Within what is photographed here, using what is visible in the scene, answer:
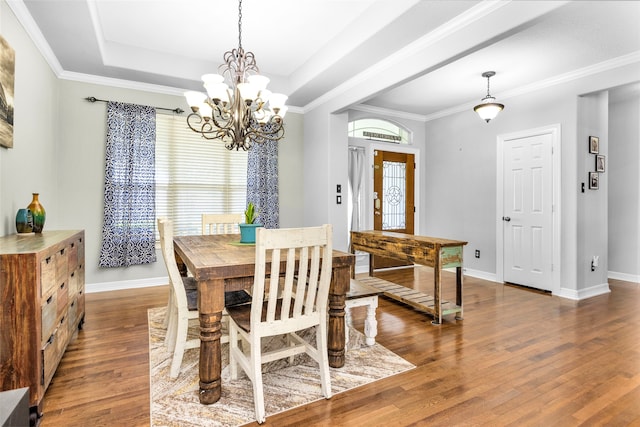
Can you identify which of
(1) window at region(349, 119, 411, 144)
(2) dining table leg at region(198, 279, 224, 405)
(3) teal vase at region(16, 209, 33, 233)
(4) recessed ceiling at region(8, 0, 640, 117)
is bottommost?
(2) dining table leg at region(198, 279, 224, 405)

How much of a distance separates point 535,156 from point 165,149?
4.87 m

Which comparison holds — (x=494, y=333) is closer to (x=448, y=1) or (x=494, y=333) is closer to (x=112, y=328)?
(x=448, y=1)

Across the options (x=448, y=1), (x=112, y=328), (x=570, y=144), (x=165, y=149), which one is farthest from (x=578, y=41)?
(x=112, y=328)

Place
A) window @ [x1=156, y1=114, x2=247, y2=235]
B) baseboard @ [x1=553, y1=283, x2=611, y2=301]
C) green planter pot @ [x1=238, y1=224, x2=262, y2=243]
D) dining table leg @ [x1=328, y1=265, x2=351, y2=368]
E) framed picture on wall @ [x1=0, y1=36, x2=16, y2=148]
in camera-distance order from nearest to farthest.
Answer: dining table leg @ [x1=328, y1=265, x2=351, y2=368], framed picture on wall @ [x1=0, y1=36, x2=16, y2=148], green planter pot @ [x1=238, y1=224, x2=262, y2=243], baseboard @ [x1=553, y1=283, x2=611, y2=301], window @ [x1=156, y1=114, x2=247, y2=235]

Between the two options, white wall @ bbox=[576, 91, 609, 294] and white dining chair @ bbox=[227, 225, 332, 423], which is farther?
white wall @ bbox=[576, 91, 609, 294]

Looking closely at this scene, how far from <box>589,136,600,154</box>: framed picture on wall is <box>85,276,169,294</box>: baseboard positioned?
5.64 meters

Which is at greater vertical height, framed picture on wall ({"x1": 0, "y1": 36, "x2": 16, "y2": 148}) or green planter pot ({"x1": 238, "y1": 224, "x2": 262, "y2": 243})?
framed picture on wall ({"x1": 0, "y1": 36, "x2": 16, "y2": 148})

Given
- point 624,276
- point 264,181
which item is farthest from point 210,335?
point 624,276

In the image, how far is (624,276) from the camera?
5.10m

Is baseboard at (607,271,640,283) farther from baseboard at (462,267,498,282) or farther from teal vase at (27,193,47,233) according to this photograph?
teal vase at (27,193,47,233)

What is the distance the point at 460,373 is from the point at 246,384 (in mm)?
1386

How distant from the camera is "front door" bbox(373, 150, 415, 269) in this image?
571 cm

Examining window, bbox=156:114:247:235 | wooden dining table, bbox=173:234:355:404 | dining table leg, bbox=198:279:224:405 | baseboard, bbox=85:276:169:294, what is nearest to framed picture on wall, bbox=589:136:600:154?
wooden dining table, bbox=173:234:355:404

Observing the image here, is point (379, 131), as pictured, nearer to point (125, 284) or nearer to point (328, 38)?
point (328, 38)
